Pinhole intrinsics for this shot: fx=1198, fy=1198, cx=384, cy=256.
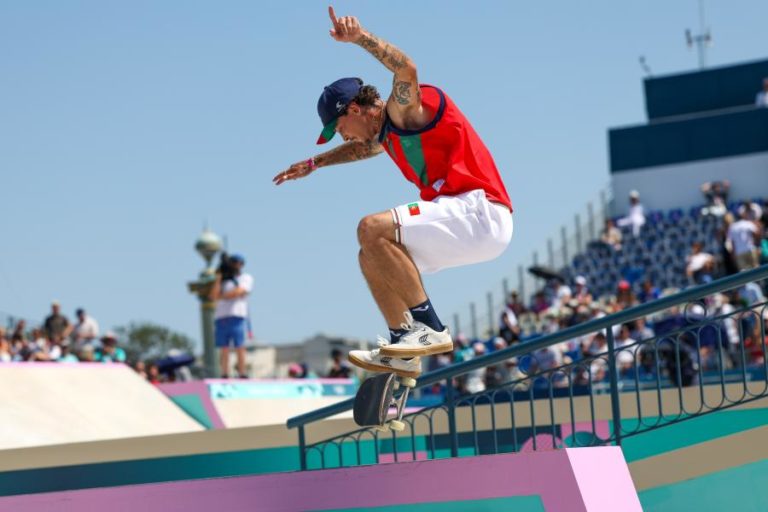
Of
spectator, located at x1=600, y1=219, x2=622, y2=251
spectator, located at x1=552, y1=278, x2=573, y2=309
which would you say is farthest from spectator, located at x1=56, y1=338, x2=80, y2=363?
spectator, located at x1=600, y1=219, x2=622, y2=251

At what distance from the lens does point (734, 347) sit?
579 inches

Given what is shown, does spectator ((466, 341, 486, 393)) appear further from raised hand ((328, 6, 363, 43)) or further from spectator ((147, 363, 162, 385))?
raised hand ((328, 6, 363, 43))

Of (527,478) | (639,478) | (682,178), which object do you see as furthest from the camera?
(682,178)

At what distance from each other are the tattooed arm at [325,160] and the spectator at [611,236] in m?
22.1

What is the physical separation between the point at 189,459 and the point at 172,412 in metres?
4.22

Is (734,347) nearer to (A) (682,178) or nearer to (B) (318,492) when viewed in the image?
(B) (318,492)

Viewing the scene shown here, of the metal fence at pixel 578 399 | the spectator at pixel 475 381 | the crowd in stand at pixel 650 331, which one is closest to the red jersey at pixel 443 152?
the metal fence at pixel 578 399

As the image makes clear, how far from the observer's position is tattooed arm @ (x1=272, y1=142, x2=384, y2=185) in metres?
6.64

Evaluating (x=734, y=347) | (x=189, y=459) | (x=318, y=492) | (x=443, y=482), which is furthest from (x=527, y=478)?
(x=734, y=347)

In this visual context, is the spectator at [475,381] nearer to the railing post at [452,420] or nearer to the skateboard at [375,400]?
the railing post at [452,420]

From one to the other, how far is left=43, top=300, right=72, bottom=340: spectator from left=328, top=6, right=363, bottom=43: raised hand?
13.9 meters

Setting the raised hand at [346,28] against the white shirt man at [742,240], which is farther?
the white shirt man at [742,240]

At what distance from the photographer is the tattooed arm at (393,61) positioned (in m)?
5.52

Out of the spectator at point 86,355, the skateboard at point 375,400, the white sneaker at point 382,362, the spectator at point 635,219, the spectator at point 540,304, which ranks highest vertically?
the spectator at point 635,219
